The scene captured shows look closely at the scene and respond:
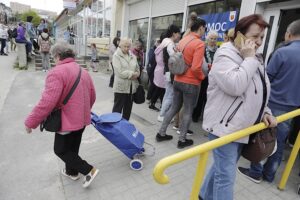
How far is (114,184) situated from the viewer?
2838 millimetres

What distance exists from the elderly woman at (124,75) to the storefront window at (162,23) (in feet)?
12.6

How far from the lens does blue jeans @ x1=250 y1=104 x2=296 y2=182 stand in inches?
106

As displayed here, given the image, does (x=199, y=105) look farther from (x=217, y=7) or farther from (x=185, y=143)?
(x=217, y=7)

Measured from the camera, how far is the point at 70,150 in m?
2.66

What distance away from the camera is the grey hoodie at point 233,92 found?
159cm

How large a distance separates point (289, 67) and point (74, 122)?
2.27 m

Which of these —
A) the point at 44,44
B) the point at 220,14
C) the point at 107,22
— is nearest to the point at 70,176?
the point at 220,14

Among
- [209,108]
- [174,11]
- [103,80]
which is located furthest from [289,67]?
[103,80]

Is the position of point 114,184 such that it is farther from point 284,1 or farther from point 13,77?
point 13,77

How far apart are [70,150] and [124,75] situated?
1.38 metres

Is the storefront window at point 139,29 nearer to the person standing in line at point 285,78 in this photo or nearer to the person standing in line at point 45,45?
the person standing in line at point 45,45

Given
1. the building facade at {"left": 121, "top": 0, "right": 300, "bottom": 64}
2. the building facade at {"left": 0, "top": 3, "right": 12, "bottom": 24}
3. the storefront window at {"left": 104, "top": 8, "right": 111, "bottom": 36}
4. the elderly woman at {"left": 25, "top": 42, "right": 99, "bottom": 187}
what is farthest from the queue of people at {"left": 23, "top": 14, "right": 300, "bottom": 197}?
the building facade at {"left": 0, "top": 3, "right": 12, "bottom": 24}

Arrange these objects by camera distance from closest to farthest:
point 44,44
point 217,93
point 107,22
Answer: point 217,93
point 44,44
point 107,22

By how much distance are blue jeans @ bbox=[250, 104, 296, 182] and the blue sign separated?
2992 mm
